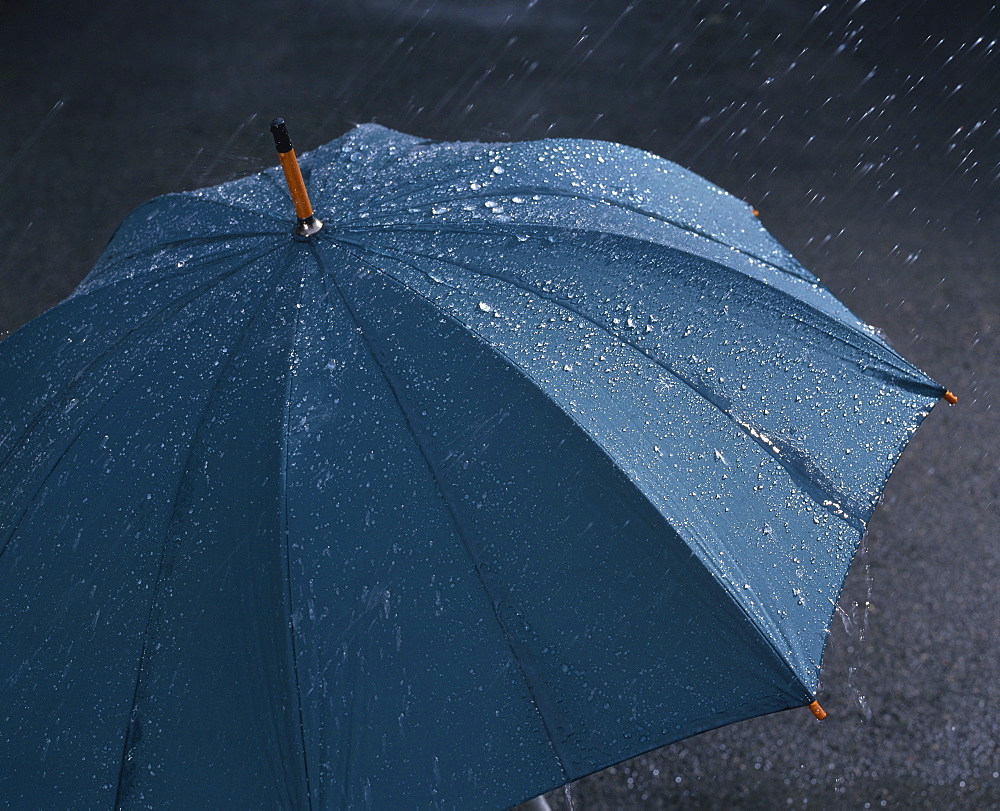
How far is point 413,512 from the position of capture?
6.11 ft

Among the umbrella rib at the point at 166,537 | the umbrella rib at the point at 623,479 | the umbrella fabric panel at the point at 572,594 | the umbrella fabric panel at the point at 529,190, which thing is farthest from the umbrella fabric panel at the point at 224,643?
the umbrella fabric panel at the point at 529,190

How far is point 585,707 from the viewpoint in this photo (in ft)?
5.94

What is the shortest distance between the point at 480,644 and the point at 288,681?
1.12 feet

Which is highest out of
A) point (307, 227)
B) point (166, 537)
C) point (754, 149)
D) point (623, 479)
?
point (754, 149)

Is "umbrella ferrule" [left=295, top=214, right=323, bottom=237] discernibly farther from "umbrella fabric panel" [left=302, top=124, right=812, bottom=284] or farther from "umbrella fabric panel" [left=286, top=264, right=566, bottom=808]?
"umbrella fabric panel" [left=286, top=264, right=566, bottom=808]

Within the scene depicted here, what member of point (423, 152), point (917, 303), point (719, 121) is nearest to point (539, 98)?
point (719, 121)

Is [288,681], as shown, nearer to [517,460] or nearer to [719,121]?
[517,460]

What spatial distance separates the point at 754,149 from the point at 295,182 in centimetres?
385

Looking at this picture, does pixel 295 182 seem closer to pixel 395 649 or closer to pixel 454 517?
pixel 454 517

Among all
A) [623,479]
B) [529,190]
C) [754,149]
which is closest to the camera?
[623,479]

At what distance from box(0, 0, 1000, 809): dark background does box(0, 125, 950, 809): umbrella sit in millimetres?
1523

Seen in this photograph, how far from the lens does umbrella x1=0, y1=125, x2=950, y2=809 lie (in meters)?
1.80

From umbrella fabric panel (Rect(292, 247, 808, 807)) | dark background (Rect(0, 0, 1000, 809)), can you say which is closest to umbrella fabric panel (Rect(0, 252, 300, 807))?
umbrella fabric panel (Rect(292, 247, 808, 807))

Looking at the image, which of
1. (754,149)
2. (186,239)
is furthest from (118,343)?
(754,149)
